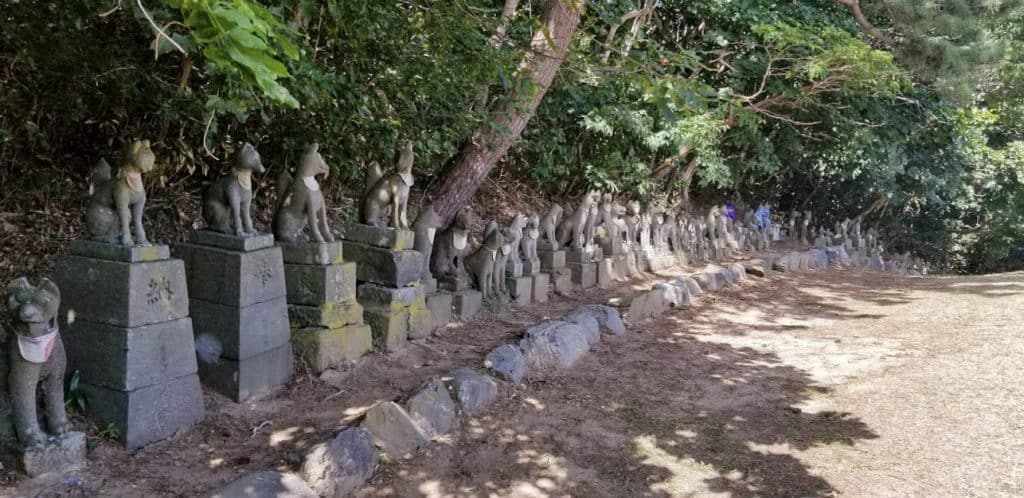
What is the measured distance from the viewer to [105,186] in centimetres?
376

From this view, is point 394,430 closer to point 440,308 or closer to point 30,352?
point 30,352

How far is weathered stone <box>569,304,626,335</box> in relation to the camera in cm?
694

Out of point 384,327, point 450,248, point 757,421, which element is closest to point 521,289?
point 450,248

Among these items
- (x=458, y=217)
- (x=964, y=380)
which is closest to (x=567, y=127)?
(x=458, y=217)

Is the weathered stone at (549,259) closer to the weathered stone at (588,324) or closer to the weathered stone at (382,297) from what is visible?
the weathered stone at (588,324)

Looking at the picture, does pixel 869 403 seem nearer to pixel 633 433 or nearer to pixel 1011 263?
pixel 633 433

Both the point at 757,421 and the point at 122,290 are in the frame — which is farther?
the point at 757,421

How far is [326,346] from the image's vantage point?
4789 mm

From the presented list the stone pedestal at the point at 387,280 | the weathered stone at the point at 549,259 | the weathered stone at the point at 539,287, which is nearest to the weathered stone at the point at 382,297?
the stone pedestal at the point at 387,280

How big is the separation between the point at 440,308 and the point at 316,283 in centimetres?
156

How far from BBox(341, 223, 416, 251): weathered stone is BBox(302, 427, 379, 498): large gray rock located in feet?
6.69

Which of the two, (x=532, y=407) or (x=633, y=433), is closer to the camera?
(x=633, y=433)

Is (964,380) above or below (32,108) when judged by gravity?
below

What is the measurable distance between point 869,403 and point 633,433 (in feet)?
6.53
